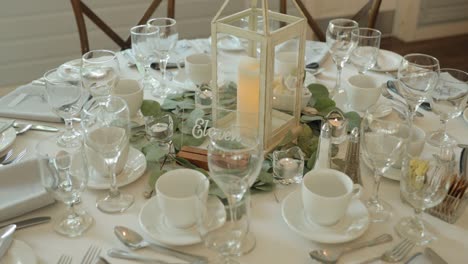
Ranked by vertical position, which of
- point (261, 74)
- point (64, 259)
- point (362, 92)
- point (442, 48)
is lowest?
point (442, 48)

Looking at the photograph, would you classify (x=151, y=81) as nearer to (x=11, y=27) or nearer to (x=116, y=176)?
(x=116, y=176)

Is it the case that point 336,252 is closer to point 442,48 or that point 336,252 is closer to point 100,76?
point 100,76

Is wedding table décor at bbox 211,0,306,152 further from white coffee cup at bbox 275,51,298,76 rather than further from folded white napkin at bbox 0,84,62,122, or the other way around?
folded white napkin at bbox 0,84,62,122

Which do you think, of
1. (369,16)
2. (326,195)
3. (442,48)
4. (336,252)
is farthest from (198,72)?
(442,48)

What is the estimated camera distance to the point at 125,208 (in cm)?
97

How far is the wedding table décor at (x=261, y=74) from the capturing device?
104 centimetres

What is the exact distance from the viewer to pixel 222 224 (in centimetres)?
81

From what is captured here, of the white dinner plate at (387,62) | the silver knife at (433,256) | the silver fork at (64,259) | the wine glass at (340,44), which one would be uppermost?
the wine glass at (340,44)

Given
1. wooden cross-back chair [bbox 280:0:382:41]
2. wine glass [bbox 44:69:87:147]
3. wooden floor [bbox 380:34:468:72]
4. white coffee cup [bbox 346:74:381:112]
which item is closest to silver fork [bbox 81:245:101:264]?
wine glass [bbox 44:69:87:147]

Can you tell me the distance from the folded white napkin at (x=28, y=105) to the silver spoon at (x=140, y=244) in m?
0.50

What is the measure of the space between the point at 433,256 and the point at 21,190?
78cm

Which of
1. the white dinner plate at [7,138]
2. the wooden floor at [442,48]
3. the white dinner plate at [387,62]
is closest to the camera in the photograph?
the white dinner plate at [7,138]

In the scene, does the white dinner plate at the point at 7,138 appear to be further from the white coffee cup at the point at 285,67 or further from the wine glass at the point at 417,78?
the wine glass at the point at 417,78

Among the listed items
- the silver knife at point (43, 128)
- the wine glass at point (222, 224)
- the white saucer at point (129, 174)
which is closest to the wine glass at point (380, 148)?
the wine glass at point (222, 224)
